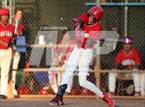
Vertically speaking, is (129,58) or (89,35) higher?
(89,35)

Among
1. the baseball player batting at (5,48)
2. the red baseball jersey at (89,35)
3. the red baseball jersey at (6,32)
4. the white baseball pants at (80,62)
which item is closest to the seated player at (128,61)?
the red baseball jersey at (89,35)

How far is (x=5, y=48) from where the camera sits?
14070 millimetres

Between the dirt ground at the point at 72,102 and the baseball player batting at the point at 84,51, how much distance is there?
57cm

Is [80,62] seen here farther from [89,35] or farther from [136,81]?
[136,81]

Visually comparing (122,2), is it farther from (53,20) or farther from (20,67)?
(20,67)

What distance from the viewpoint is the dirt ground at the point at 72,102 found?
13117 millimetres

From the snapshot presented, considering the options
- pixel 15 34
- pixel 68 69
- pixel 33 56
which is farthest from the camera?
pixel 33 56

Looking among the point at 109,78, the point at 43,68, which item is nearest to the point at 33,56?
the point at 43,68

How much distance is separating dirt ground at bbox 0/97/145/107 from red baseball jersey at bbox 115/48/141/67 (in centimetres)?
94

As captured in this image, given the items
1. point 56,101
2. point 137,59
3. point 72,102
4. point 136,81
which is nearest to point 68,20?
point 137,59

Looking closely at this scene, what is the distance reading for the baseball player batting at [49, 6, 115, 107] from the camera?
41.0ft

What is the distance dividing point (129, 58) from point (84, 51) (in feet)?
8.47

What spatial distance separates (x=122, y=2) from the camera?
15.6 meters

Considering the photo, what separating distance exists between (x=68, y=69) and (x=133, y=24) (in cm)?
340
